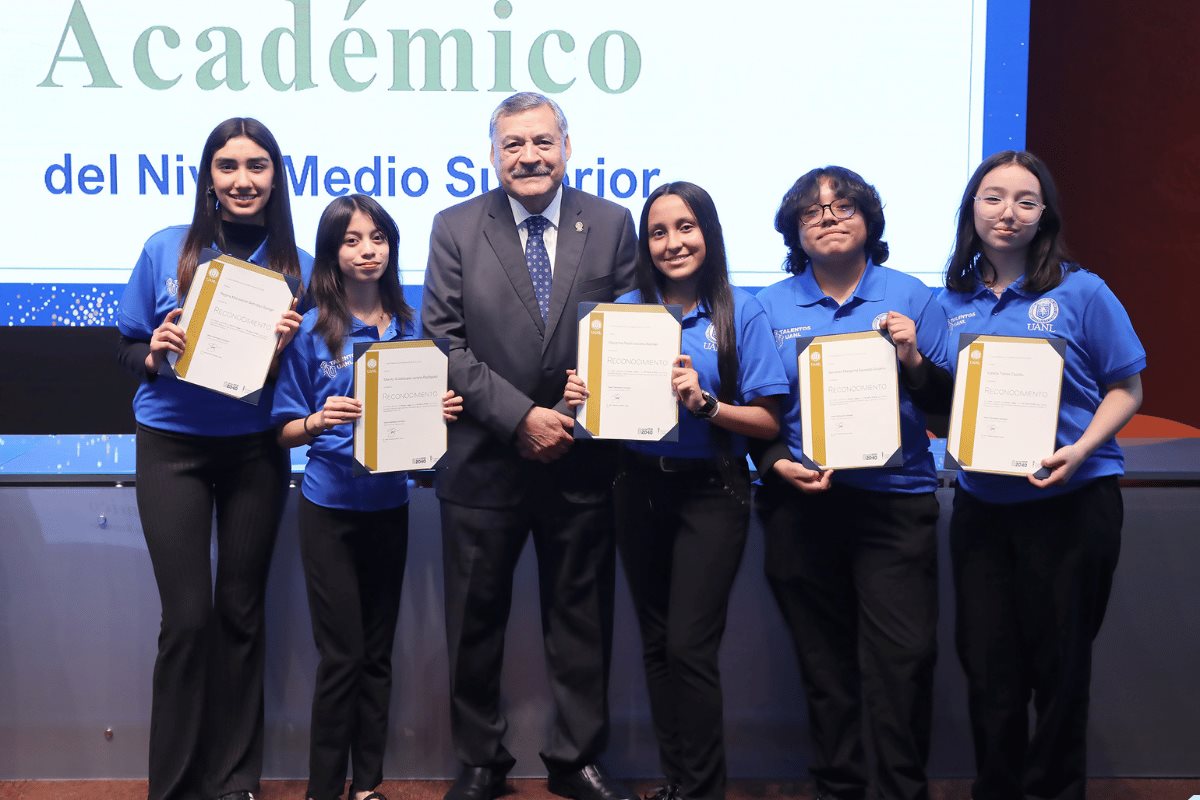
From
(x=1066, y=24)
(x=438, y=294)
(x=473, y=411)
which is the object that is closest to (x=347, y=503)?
(x=473, y=411)

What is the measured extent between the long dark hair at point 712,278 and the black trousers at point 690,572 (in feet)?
0.71

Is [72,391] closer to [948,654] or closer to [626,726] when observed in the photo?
[626,726]

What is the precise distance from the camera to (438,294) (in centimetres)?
232

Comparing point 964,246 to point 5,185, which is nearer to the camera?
point 964,246

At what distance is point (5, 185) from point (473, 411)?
6.48 feet

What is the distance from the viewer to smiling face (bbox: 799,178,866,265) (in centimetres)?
212

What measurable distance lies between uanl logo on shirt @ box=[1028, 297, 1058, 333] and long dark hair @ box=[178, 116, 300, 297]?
1.62m

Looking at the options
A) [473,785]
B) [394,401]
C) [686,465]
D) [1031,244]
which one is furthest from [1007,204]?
[473,785]

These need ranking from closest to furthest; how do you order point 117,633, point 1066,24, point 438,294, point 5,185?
point 438,294 → point 117,633 → point 5,185 → point 1066,24

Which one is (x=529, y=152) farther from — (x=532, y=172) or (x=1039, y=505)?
(x=1039, y=505)

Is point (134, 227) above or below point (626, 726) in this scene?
above

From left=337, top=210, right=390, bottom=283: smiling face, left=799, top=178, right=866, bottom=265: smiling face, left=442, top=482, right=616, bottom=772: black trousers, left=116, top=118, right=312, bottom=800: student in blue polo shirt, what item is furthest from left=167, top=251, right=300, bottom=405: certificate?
left=799, top=178, right=866, bottom=265: smiling face

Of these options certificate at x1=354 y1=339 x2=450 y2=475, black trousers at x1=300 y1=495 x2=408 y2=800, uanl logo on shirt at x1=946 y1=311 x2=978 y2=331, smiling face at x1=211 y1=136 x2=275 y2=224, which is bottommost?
black trousers at x1=300 y1=495 x2=408 y2=800

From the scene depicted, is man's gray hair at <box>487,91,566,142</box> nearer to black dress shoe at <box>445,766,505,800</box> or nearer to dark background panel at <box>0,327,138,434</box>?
black dress shoe at <box>445,766,505,800</box>
